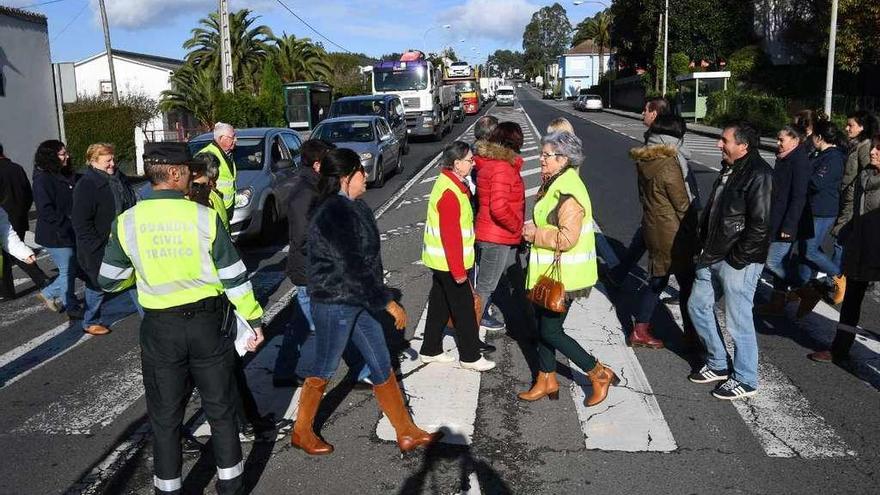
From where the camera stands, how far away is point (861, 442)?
14.5 feet

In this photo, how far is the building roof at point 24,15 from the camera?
1869 cm

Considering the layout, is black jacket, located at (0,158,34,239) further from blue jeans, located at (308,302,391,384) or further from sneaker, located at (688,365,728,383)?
sneaker, located at (688,365,728,383)

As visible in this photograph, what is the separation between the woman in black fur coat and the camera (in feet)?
13.3

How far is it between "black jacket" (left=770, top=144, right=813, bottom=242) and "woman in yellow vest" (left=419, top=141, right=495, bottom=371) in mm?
2570

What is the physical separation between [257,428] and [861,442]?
3503mm

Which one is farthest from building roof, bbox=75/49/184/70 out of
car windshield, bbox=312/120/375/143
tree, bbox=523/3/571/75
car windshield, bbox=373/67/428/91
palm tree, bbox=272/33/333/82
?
tree, bbox=523/3/571/75

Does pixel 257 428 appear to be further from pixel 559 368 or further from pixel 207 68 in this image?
pixel 207 68

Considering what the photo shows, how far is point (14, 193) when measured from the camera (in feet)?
26.5

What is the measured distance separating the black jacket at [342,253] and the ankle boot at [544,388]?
4.85ft

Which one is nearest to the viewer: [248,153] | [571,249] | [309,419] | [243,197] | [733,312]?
[309,419]

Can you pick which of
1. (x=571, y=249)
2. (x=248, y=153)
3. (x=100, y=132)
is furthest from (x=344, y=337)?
(x=100, y=132)

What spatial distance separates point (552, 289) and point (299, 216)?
182cm

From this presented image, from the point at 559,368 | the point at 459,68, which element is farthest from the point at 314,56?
the point at 559,368

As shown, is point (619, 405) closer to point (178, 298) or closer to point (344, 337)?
point (344, 337)
